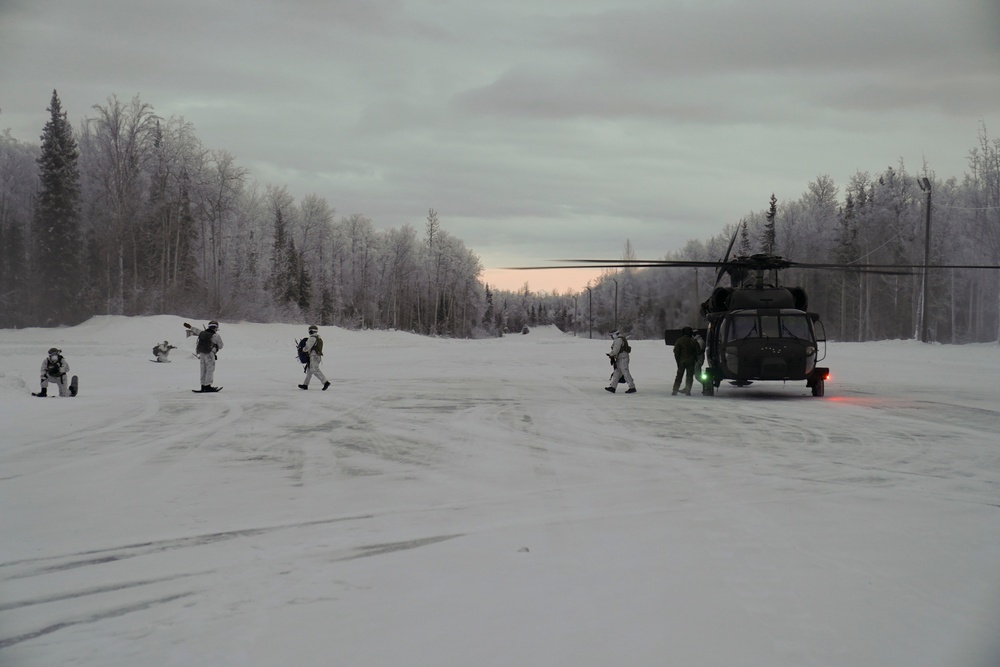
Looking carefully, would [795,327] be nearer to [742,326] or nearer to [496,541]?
[742,326]

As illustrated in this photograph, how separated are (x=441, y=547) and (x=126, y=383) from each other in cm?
1939

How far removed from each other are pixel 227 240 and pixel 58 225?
53.1 feet

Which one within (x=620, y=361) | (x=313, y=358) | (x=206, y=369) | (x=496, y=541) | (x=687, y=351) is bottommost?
(x=496, y=541)

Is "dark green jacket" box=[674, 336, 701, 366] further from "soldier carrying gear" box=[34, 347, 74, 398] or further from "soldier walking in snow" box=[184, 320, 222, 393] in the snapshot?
"soldier carrying gear" box=[34, 347, 74, 398]

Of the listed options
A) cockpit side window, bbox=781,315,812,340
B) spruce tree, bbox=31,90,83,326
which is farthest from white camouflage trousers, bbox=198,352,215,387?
spruce tree, bbox=31,90,83,326

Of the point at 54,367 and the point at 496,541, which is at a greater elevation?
Result: the point at 54,367

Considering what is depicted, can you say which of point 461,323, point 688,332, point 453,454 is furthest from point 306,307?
point 453,454

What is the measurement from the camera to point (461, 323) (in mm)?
106875

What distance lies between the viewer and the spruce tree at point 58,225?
165 feet

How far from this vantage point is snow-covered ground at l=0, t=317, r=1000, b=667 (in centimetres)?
390

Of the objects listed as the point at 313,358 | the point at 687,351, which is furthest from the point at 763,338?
the point at 313,358

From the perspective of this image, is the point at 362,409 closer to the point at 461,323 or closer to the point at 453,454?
the point at 453,454

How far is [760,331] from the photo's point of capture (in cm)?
1809

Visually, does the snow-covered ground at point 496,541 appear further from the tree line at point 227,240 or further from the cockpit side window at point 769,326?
the tree line at point 227,240
